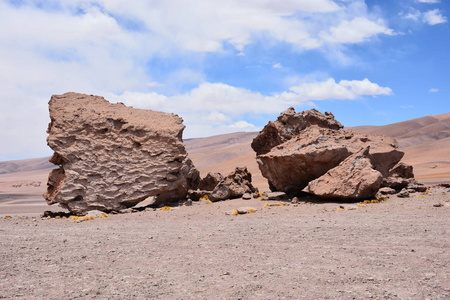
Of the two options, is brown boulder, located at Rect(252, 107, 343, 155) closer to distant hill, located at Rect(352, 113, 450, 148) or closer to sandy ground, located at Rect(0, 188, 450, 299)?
sandy ground, located at Rect(0, 188, 450, 299)

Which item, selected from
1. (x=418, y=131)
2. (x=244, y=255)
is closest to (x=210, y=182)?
(x=244, y=255)

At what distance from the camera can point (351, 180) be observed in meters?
10.0

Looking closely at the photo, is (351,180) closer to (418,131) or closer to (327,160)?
(327,160)

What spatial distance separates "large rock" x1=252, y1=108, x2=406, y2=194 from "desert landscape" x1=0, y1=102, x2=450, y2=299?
1713 millimetres

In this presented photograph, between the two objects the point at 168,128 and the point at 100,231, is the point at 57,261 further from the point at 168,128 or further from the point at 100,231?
the point at 168,128

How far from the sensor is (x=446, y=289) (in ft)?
12.4

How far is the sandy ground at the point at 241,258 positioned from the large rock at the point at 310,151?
8.26 ft

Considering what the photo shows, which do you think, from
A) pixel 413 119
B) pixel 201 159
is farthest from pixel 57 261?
pixel 413 119

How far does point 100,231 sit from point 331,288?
16.9 feet

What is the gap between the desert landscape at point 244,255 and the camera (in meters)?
3.98

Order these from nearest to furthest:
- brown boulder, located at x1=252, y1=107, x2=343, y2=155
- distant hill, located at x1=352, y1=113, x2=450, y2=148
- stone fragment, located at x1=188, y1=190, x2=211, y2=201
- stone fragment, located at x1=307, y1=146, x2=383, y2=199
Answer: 1. stone fragment, located at x1=307, y1=146, x2=383, y2=199
2. stone fragment, located at x1=188, y1=190, x2=211, y2=201
3. brown boulder, located at x1=252, y1=107, x2=343, y2=155
4. distant hill, located at x1=352, y1=113, x2=450, y2=148

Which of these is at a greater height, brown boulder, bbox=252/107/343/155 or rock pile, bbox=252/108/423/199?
brown boulder, bbox=252/107/343/155

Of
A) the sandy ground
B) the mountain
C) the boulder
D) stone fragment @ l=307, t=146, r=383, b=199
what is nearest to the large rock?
stone fragment @ l=307, t=146, r=383, b=199

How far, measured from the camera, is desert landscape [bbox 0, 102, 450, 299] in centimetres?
398
